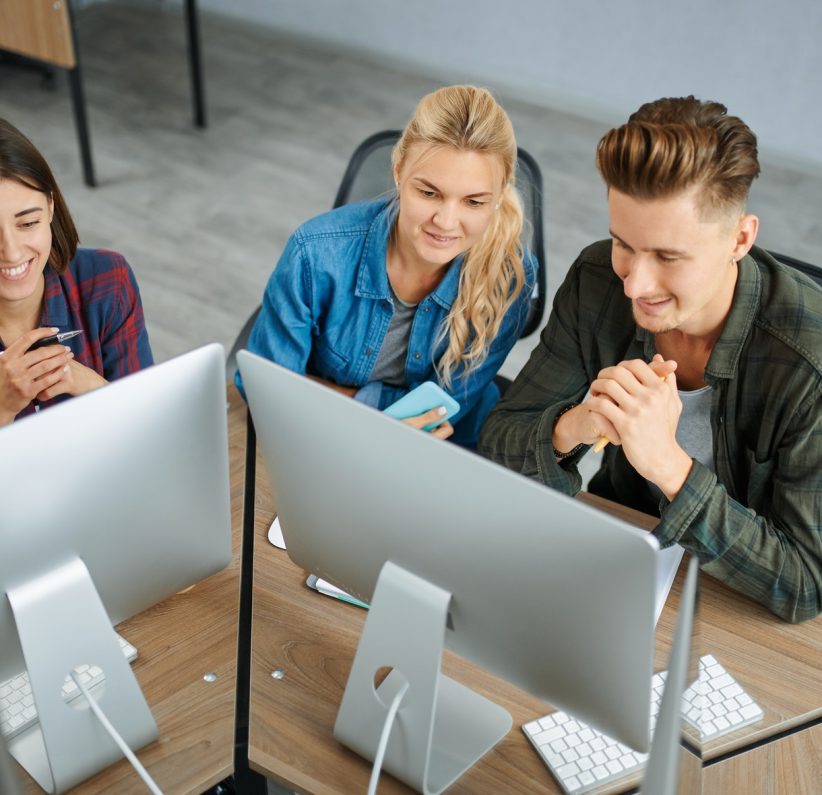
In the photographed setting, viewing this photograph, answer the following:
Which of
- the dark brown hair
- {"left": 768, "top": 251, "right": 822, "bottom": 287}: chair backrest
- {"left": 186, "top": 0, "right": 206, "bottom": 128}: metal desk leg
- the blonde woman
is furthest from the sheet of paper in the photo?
{"left": 186, "top": 0, "right": 206, "bottom": 128}: metal desk leg

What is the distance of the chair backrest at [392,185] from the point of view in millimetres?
2051

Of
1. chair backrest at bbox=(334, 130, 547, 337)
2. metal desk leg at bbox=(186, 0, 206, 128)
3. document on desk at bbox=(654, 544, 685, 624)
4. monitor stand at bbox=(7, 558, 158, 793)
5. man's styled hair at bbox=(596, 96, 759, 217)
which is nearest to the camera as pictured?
monitor stand at bbox=(7, 558, 158, 793)

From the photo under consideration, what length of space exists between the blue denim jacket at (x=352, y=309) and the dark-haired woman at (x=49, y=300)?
249mm

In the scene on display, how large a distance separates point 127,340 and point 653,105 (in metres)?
1.01

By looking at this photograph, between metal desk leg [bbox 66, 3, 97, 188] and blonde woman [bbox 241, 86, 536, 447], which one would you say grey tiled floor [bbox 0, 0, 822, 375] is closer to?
metal desk leg [bbox 66, 3, 97, 188]

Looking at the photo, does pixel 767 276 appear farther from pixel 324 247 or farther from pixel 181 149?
pixel 181 149

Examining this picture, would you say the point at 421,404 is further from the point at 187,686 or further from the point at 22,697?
the point at 22,697

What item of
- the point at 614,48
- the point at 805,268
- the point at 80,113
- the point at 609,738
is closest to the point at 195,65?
the point at 80,113

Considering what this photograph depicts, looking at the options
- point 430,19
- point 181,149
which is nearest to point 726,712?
point 181,149

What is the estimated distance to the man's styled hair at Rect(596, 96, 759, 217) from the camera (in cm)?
137

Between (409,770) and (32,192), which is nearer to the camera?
(409,770)

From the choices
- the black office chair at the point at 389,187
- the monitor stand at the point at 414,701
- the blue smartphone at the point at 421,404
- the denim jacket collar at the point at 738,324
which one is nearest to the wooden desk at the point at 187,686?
the monitor stand at the point at 414,701

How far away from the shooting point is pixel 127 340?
1.89 meters

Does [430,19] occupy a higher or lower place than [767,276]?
lower
